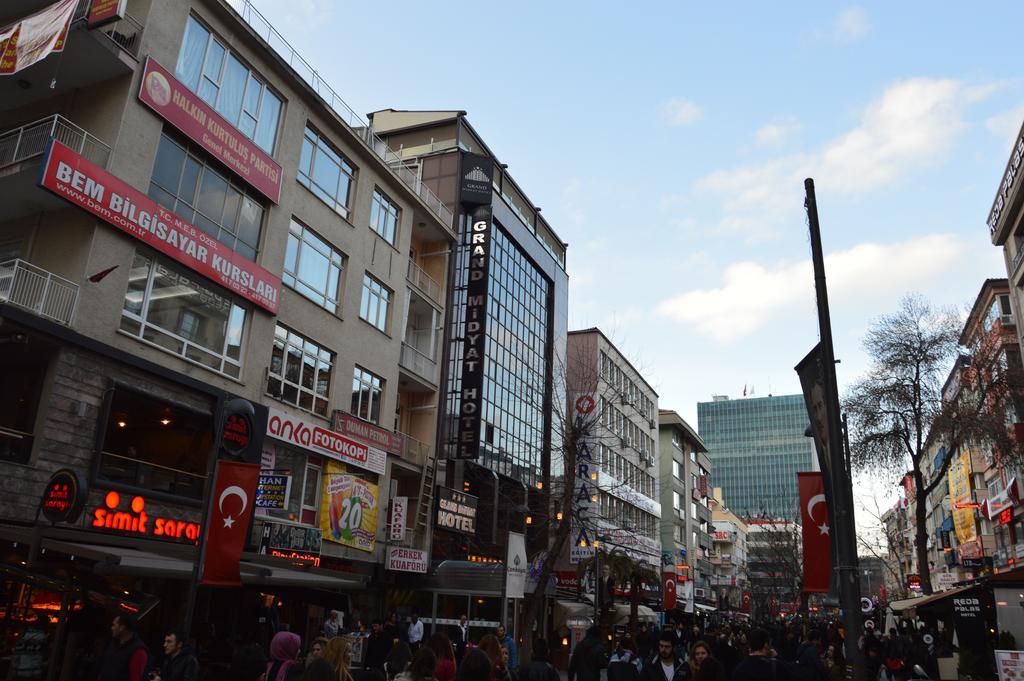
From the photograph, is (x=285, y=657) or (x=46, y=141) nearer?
(x=285, y=657)

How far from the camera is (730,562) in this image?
10738cm

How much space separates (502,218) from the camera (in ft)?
128

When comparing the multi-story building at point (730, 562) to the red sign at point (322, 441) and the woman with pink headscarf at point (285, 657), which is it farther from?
the woman with pink headscarf at point (285, 657)

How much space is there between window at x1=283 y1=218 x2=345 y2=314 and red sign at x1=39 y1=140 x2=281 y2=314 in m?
1.33

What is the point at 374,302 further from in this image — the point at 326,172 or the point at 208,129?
the point at 208,129

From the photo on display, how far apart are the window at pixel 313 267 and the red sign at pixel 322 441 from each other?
4036 millimetres

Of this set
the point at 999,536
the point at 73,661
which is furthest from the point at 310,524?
the point at 999,536

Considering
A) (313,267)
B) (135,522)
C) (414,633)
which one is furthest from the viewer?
(313,267)

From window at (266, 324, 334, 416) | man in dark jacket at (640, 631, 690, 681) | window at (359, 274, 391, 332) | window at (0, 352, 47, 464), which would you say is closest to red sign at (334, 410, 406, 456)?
window at (266, 324, 334, 416)

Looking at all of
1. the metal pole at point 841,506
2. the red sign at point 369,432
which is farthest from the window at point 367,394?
the metal pole at point 841,506

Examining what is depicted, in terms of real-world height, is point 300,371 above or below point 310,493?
above

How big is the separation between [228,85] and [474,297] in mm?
15916

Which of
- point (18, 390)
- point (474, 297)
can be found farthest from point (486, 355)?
point (18, 390)

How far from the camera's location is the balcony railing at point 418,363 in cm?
2936
